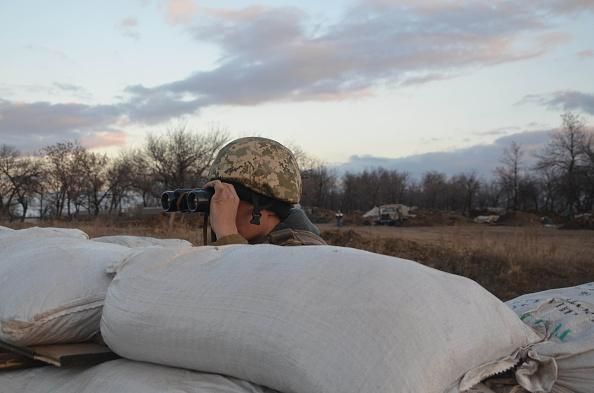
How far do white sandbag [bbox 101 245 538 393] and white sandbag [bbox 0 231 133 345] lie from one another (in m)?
0.17

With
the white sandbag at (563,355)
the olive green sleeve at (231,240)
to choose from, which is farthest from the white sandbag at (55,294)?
the white sandbag at (563,355)

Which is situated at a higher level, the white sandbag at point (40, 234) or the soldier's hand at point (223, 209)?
the soldier's hand at point (223, 209)

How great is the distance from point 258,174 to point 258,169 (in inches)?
0.6

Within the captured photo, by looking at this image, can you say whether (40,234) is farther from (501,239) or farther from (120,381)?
(501,239)

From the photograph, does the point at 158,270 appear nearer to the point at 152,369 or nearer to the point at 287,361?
the point at 152,369

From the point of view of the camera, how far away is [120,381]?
55.8 inches

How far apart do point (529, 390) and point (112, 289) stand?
952 mm

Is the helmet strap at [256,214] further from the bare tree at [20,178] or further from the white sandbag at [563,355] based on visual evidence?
the bare tree at [20,178]

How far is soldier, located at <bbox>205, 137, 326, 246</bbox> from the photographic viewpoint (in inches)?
79.9

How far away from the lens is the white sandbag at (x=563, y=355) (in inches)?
54.1

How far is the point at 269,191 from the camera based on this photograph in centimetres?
210

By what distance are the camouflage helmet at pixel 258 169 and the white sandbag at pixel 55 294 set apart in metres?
0.42

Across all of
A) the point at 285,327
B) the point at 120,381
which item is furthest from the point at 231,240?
the point at 285,327

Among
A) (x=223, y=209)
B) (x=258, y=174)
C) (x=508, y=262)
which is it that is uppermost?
(x=258, y=174)
